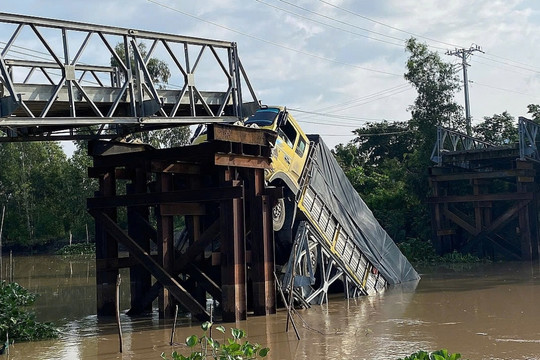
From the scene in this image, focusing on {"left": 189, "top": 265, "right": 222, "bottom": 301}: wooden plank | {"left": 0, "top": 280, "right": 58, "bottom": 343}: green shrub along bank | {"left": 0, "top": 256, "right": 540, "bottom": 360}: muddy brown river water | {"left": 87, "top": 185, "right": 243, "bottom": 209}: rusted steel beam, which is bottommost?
{"left": 0, "top": 256, "right": 540, "bottom": 360}: muddy brown river water

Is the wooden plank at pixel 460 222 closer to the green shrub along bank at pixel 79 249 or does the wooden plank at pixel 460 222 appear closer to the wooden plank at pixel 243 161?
the wooden plank at pixel 243 161

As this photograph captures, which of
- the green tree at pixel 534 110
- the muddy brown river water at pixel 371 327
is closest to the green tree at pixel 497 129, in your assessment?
the green tree at pixel 534 110

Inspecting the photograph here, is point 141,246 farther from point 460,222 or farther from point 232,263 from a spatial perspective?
point 460,222

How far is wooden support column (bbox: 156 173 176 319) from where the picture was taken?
16203mm

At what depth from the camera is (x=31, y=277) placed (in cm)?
3375

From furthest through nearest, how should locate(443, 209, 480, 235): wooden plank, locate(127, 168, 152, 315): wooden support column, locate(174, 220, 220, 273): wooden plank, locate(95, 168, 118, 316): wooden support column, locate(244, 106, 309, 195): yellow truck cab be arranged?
locate(443, 209, 480, 235): wooden plank, locate(244, 106, 309, 195): yellow truck cab, locate(127, 168, 152, 315): wooden support column, locate(95, 168, 118, 316): wooden support column, locate(174, 220, 220, 273): wooden plank

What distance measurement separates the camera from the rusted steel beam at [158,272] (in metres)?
15.5

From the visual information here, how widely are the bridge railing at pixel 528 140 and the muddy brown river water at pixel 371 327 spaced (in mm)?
7998

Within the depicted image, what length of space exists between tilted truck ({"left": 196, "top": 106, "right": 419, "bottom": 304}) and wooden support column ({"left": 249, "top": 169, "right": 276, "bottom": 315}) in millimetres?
829

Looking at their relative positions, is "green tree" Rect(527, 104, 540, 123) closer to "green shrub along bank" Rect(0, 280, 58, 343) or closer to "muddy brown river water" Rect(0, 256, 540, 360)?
"muddy brown river water" Rect(0, 256, 540, 360)

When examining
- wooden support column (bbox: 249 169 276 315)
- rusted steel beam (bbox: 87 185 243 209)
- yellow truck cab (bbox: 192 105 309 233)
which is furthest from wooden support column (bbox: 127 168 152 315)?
wooden support column (bbox: 249 169 276 315)

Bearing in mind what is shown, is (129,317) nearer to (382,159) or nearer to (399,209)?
(399,209)

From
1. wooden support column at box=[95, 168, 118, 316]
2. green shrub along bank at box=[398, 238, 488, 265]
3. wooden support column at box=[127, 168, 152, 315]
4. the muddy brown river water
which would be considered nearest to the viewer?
the muddy brown river water

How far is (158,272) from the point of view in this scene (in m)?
15.9
